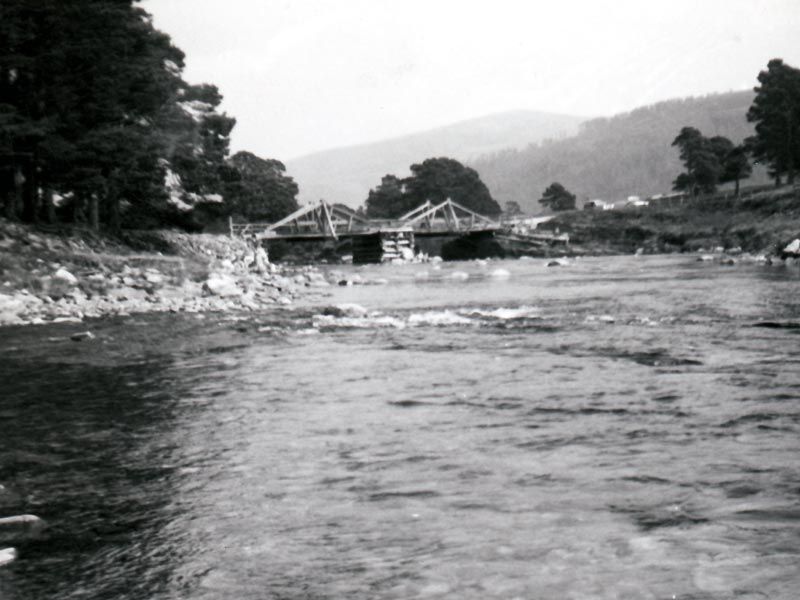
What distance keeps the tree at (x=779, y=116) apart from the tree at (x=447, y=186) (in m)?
44.8

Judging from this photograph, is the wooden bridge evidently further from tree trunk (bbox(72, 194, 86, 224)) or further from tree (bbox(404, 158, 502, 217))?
tree trunk (bbox(72, 194, 86, 224))

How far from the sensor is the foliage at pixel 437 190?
123875 millimetres

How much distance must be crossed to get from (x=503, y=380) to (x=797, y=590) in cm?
626

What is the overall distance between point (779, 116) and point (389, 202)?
60.0 m

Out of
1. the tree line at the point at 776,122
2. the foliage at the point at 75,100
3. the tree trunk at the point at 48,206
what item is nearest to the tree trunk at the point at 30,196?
the foliage at the point at 75,100

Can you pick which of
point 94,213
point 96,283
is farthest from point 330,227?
point 96,283

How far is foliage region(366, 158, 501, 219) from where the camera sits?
4877 inches

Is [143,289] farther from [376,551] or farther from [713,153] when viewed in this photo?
[713,153]

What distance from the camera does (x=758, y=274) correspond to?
31391 millimetres

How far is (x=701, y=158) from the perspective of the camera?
349 feet

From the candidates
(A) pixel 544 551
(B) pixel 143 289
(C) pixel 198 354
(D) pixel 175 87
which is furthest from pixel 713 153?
(A) pixel 544 551

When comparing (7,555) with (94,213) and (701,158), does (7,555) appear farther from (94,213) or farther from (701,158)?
(701,158)

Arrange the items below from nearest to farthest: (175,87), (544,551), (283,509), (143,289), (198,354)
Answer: (544,551) < (283,509) < (198,354) < (143,289) < (175,87)

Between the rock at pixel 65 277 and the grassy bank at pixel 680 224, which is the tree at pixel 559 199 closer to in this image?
the grassy bank at pixel 680 224
